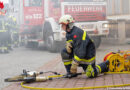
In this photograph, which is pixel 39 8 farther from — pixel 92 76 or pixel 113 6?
pixel 92 76

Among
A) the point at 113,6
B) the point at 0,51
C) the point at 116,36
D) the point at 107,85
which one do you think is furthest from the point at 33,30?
the point at 107,85

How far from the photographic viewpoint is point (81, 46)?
5895 millimetres

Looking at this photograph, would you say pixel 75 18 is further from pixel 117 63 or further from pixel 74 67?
pixel 74 67

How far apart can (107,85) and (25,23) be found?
405 inches

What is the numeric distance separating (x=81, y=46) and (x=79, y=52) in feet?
0.40

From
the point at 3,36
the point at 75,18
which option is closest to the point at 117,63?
the point at 75,18

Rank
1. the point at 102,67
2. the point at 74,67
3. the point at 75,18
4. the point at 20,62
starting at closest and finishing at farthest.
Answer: the point at 74,67 < the point at 102,67 < the point at 20,62 < the point at 75,18

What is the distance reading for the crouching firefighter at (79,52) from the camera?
233 inches

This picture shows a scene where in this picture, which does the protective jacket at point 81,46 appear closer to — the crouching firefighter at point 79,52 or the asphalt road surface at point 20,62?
the crouching firefighter at point 79,52

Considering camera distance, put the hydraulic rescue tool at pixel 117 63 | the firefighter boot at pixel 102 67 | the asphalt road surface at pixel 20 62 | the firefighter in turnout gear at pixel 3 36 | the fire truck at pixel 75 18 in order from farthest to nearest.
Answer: the firefighter in turnout gear at pixel 3 36, the fire truck at pixel 75 18, the asphalt road surface at pixel 20 62, the hydraulic rescue tool at pixel 117 63, the firefighter boot at pixel 102 67

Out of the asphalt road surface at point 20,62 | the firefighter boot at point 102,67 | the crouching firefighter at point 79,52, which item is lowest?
the asphalt road surface at point 20,62

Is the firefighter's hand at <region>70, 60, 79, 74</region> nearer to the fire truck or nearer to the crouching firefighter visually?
the crouching firefighter

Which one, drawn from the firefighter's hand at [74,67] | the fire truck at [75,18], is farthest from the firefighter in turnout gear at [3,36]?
the firefighter's hand at [74,67]

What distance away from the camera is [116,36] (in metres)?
17.3
